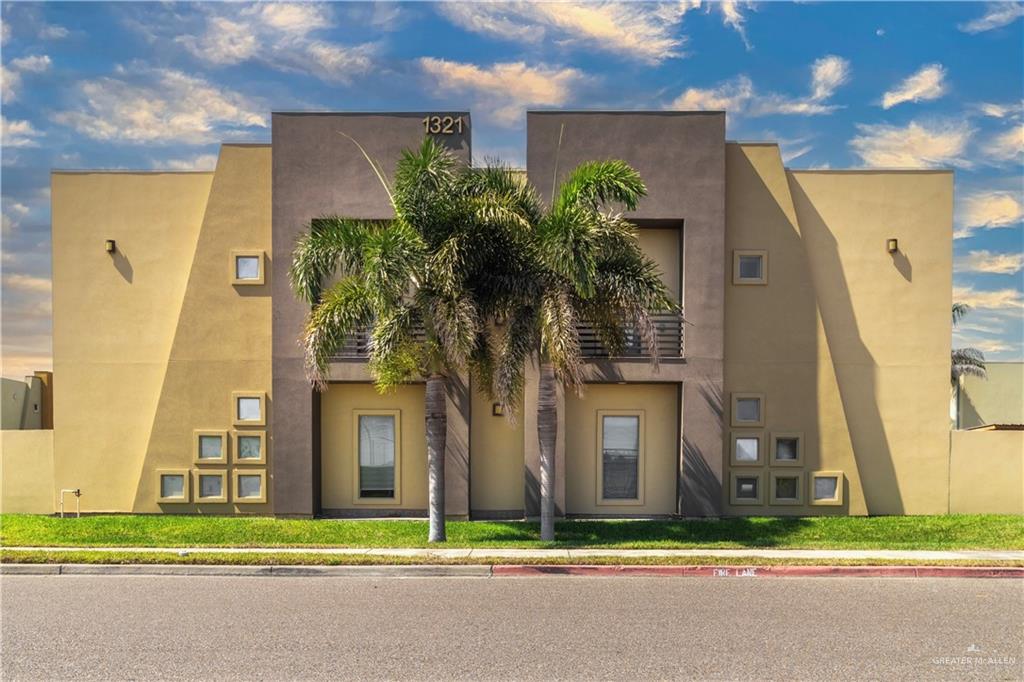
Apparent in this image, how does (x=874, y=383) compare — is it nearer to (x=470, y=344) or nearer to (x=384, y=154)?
(x=470, y=344)

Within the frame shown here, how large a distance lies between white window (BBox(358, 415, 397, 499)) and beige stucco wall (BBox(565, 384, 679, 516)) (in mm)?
4269

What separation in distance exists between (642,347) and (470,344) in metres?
5.62

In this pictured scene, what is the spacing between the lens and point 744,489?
1825cm

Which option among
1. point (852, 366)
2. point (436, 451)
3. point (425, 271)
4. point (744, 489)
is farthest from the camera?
point (852, 366)

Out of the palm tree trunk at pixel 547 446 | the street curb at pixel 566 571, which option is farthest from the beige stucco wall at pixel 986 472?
the palm tree trunk at pixel 547 446

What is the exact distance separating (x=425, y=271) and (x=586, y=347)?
17.3 feet

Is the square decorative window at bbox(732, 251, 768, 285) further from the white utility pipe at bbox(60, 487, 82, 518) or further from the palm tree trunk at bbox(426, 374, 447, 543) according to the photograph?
the white utility pipe at bbox(60, 487, 82, 518)

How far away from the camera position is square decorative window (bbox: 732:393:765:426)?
60.2 feet

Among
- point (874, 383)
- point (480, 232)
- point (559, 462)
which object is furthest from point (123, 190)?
point (874, 383)

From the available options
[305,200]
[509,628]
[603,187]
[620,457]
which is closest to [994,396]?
[620,457]

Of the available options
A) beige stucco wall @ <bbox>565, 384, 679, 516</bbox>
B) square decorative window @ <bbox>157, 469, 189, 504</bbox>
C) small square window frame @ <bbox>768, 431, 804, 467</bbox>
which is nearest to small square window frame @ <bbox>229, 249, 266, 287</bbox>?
square decorative window @ <bbox>157, 469, 189, 504</bbox>

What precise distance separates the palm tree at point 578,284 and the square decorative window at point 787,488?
20.0 feet

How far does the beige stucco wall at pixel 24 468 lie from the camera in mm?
19109

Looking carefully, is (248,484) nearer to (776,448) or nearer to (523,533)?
(523,533)
